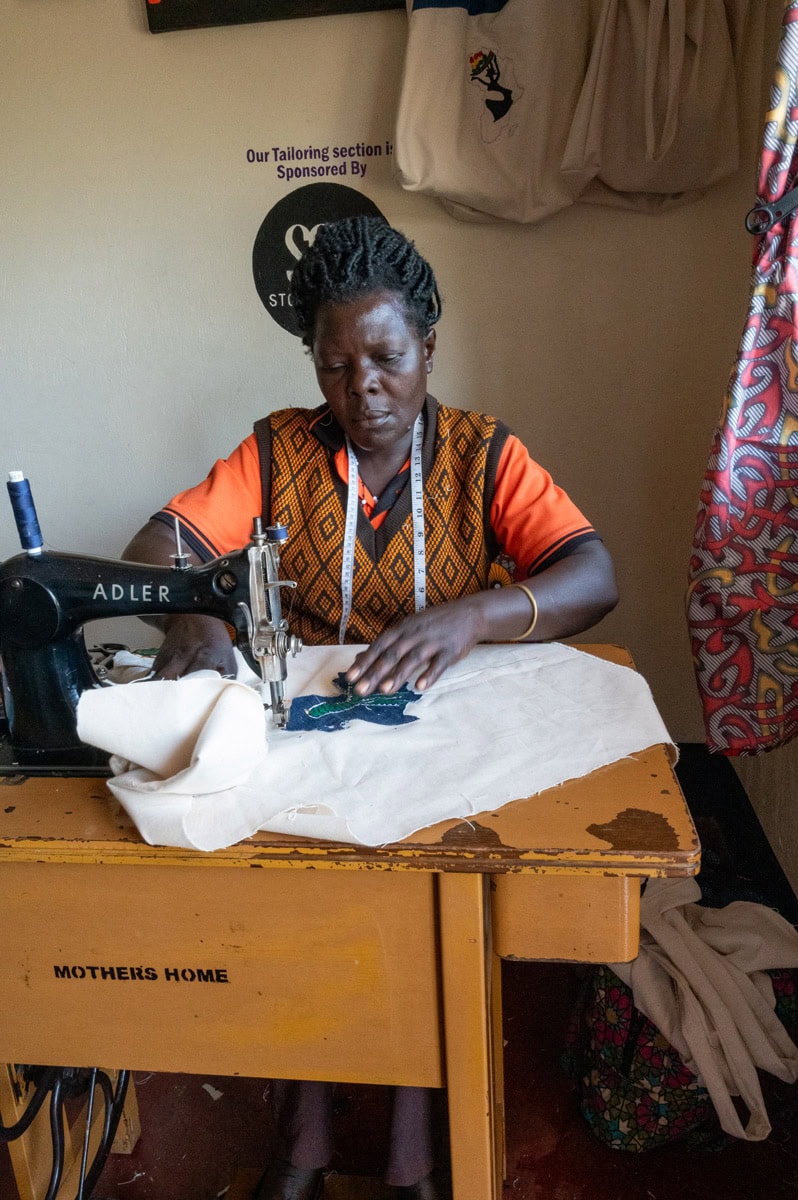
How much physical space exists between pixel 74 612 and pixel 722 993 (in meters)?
1.26

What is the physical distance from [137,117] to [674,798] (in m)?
2.19

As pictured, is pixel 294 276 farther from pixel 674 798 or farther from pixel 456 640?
pixel 674 798

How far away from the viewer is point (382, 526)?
5.40 feet

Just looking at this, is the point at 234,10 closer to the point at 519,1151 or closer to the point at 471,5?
the point at 471,5

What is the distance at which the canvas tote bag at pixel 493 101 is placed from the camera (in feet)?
6.49

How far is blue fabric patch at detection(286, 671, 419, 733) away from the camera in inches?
43.9

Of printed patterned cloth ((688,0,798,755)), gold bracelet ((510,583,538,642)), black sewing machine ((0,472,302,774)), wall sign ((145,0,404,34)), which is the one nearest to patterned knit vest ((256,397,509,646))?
gold bracelet ((510,583,538,642))

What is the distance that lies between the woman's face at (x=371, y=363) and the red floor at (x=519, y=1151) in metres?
1.30

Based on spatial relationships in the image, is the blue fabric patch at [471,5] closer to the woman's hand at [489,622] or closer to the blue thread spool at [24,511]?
the woman's hand at [489,622]

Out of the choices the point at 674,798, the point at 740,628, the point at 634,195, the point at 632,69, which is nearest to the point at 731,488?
the point at 740,628


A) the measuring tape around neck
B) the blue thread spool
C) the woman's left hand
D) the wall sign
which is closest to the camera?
the blue thread spool

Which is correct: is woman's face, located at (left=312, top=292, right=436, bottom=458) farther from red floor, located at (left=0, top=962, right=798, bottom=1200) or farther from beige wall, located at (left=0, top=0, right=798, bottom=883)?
red floor, located at (left=0, top=962, right=798, bottom=1200)

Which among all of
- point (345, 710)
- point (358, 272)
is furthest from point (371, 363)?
point (345, 710)

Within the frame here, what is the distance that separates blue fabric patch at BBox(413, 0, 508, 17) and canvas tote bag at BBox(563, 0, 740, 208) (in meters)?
0.24
